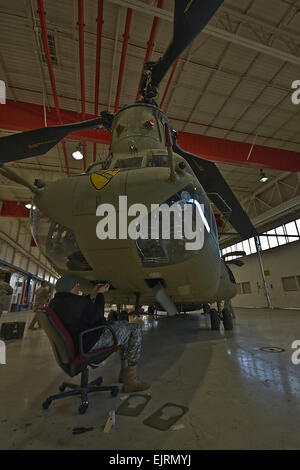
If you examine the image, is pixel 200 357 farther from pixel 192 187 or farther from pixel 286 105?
pixel 286 105

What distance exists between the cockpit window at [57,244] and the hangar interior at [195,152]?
343 mm

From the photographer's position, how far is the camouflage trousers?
2.13 m

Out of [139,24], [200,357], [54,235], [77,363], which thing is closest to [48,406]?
[77,363]

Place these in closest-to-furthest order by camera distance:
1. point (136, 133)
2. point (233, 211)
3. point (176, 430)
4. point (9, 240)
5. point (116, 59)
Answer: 1. point (176, 430)
2. point (136, 133)
3. point (233, 211)
4. point (116, 59)
5. point (9, 240)

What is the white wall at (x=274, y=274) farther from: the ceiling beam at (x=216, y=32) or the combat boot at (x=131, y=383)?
the combat boot at (x=131, y=383)

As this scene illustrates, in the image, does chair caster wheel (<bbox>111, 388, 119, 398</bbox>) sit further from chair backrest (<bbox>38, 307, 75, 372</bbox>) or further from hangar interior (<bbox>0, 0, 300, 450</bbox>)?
chair backrest (<bbox>38, 307, 75, 372</bbox>)

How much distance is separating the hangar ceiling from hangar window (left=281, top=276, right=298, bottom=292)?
27.1 feet

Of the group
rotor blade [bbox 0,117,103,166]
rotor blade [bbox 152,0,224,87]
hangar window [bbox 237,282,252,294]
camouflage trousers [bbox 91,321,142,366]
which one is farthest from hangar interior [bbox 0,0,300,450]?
rotor blade [bbox 152,0,224,87]

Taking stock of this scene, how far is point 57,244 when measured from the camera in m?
2.52

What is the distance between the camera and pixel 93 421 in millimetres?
1601

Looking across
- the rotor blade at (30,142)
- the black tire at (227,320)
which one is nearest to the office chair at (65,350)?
the rotor blade at (30,142)

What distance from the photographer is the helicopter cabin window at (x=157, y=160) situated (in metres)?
A: 3.11

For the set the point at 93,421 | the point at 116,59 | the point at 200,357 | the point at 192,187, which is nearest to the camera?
the point at 93,421
